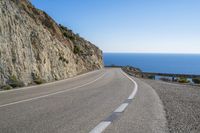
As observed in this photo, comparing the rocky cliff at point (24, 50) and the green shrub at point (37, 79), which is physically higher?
the rocky cliff at point (24, 50)

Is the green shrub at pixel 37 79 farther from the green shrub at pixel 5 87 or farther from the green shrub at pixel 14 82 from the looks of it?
the green shrub at pixel 5 87

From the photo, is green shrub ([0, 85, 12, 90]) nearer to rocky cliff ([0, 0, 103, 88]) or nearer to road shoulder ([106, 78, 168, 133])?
rocky cliff ([0, 0, 103, 88])

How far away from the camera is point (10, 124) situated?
634cm

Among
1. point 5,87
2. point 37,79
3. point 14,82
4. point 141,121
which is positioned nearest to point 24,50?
point 37,79

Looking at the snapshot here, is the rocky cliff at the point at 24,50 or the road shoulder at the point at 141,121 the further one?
the rocky cliff at the point at 24,50

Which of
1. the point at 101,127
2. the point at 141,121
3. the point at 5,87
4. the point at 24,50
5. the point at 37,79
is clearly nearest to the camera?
the point at 101,127

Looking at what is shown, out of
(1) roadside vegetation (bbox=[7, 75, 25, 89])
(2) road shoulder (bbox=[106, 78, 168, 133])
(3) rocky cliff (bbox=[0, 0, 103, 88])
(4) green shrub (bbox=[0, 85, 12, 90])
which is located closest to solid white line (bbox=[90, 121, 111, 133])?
(2) road shoulder (bbox=[106, 78, 168, 133])

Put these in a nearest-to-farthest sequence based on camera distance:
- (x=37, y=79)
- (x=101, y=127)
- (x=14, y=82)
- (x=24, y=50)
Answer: (x=101, y=127)
(x=14, y=82)
(x=37, y=79)
(x=24, y=50)

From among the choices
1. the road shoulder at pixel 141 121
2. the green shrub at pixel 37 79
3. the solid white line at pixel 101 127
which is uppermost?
the solid white line at pixel 101 127

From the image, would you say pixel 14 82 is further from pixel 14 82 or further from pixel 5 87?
pixel 5 87

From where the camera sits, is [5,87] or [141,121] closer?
[141,121]

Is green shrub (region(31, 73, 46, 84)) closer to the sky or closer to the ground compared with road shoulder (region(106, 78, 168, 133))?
closer to the ground

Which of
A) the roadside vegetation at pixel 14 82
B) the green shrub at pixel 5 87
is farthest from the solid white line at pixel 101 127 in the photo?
the roadside vegetation at pixel 14 82

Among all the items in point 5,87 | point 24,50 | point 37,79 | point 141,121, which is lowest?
point 37,79
